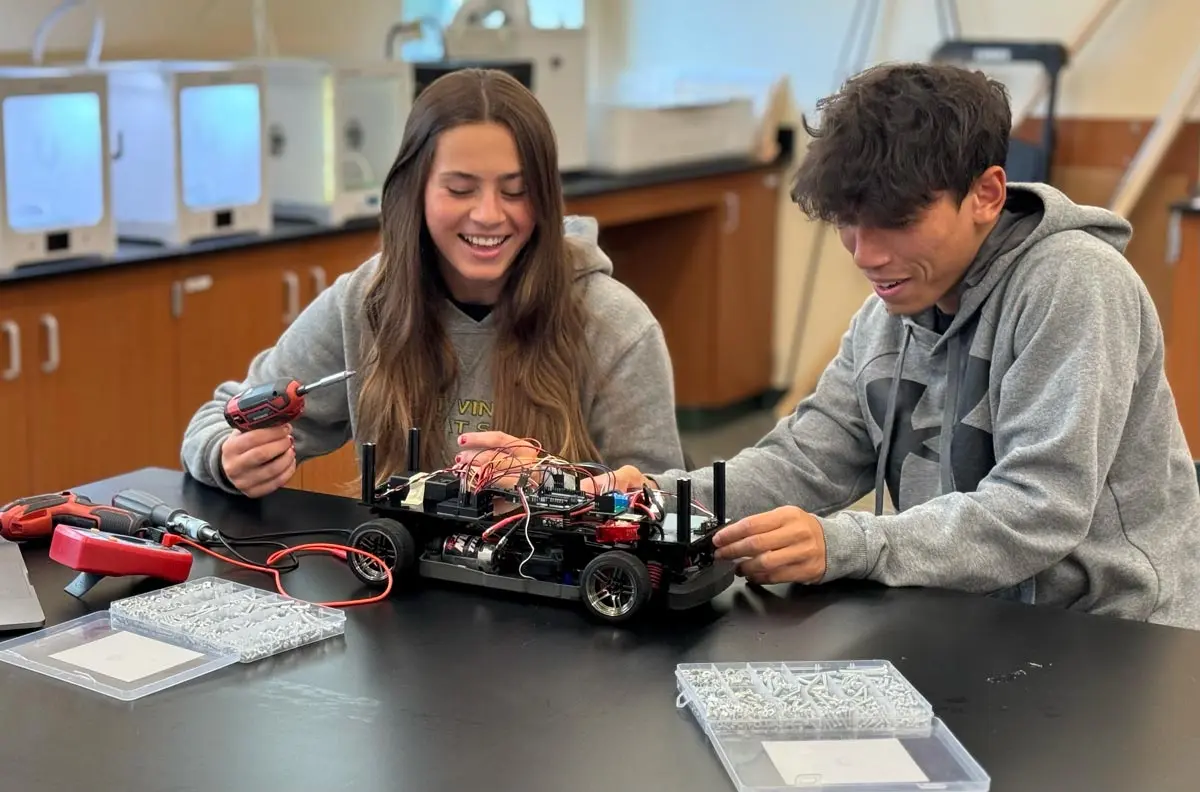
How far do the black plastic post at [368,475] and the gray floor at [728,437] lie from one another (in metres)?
2.90

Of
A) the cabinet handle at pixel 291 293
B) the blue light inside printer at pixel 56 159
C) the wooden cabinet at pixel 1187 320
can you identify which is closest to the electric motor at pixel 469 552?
the blue light inside printer at pixel 56 159

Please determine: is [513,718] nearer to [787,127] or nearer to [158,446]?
[158,446]

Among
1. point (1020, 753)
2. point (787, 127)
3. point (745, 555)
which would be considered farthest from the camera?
point (787, 127)

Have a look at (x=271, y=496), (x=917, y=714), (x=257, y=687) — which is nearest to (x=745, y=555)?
(x=917, y=714)

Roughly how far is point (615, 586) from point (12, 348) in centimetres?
195

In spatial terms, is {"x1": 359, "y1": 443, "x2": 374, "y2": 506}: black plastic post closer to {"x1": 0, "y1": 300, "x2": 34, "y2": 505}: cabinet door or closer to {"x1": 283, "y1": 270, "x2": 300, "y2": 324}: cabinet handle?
{"x1": 0, "y1": 300, "x2": 34, "y2": 505}: cabinet door

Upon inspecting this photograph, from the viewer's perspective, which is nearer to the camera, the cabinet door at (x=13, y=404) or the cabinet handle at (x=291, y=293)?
the cabinet door at (x=13, y=404)

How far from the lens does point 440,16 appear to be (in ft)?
15.5

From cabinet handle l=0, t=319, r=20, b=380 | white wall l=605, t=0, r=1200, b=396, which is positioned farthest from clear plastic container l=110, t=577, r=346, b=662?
white wall l=605, t=0, r=1200, b=396

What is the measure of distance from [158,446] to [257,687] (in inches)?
84.2

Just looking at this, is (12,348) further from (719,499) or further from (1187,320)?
(1187,320)

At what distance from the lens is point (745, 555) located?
134 centimetres

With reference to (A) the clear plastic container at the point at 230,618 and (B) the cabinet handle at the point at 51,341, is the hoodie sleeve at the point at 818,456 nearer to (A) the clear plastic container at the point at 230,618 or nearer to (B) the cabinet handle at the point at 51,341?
(A) the clear plastic container at the point at 230,618

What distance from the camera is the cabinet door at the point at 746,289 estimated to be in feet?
15.6
